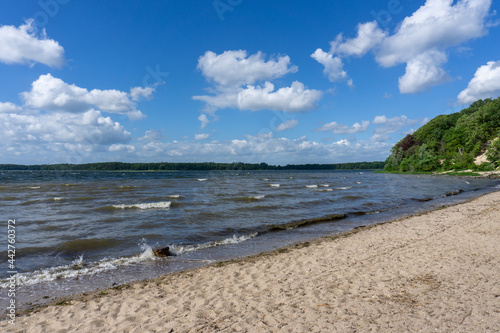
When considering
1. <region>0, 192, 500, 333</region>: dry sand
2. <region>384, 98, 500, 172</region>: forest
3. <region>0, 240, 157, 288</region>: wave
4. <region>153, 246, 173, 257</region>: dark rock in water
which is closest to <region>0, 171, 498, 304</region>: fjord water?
<region>0, 240, 157, 288</region>: wave

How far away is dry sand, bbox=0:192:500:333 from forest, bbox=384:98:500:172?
7147 cm

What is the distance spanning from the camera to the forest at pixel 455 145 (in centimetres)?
6843

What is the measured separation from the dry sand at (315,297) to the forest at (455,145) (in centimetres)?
7147

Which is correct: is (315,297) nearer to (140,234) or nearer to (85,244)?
(140,234)

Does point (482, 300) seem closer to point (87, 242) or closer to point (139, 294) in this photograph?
point (139, 294)

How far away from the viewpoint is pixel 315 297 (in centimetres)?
554

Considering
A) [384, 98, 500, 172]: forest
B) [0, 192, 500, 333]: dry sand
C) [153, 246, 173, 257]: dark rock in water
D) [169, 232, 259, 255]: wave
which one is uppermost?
[384, 98, 500, 172]: forest

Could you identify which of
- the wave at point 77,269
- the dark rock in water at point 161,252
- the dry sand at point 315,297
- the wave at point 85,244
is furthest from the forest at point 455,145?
the wave at point 85,244

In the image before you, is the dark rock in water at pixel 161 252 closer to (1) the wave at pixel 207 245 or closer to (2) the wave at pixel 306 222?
(1) the wave at pixel 207 245

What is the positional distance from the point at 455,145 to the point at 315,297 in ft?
314

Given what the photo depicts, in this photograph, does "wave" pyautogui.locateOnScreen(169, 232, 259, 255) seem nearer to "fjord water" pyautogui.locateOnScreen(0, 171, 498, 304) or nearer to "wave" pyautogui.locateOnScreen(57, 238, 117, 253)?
"fjord water" pyautogui.locateOnScreen(0, 171, 498, 304)

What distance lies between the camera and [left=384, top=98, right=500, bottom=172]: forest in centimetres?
6843

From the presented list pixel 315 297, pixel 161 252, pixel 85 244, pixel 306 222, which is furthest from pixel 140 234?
pixel 315 297

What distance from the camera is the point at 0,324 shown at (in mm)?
4949
